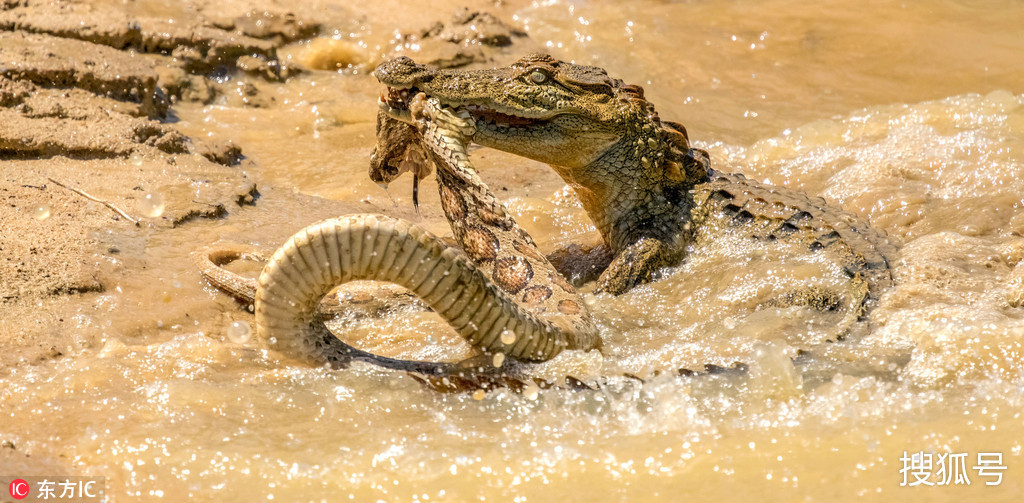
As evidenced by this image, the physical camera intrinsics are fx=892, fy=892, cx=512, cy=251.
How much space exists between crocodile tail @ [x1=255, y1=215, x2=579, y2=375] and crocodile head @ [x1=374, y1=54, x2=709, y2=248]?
4.11ft

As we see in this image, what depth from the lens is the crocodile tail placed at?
7.74 ft

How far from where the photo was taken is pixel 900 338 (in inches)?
122

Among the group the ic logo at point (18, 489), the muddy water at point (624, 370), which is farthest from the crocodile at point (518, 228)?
the ic logo at point (18, 489)

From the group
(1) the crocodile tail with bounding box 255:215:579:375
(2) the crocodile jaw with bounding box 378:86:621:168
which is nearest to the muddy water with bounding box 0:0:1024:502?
(1) the crocodile tail with bounding box 255:215:579:375

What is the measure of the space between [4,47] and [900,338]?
17.4 feet

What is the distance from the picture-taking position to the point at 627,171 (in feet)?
13.9

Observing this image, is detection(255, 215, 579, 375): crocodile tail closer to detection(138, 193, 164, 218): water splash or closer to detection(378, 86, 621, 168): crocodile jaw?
detection(378, 86, 621, 168): crocodile jaw

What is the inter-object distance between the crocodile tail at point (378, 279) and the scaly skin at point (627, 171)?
126 cm

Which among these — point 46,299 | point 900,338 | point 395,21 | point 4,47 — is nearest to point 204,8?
point 395,21

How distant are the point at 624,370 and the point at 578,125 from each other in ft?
4.92

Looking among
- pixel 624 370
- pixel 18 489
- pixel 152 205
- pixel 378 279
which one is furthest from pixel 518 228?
pixel 152 205

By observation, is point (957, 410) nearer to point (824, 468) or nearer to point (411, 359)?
point (824, 468)

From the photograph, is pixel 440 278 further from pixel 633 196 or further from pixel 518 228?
pixel 633 196

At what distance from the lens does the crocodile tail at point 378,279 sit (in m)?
2.36
